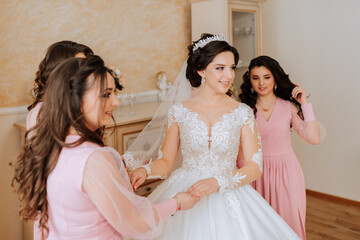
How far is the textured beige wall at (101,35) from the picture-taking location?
250 cm

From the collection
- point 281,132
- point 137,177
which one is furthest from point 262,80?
point 137,177

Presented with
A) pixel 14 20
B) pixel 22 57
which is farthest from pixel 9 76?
pixel 14 20

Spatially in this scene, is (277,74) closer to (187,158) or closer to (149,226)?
(187,158)

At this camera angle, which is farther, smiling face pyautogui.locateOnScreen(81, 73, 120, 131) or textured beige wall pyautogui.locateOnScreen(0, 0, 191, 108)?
textured beige wall pyautogui.locateOnScreen(0, 0, 191, 108)

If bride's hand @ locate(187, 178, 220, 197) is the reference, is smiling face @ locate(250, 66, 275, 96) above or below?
above

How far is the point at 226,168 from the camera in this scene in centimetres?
188

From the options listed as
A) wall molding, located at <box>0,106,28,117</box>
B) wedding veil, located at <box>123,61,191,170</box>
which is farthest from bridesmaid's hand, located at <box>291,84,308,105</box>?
wall molding, located at <box>0,106,28,117</box>

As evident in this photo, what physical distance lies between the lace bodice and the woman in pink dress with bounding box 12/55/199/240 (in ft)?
2.27

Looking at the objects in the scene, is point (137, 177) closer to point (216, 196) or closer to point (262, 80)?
point (216, 196)

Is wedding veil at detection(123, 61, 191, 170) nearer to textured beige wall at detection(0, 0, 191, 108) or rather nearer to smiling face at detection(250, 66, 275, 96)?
smiling face at detection(250, 66, 275, 96)

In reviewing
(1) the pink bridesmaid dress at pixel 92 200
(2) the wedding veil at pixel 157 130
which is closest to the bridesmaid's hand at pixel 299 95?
(2) the wedding veil at pixel 157 130

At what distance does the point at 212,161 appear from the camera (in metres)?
1.88

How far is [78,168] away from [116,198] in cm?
15

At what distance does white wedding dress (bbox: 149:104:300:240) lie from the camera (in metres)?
1.59
